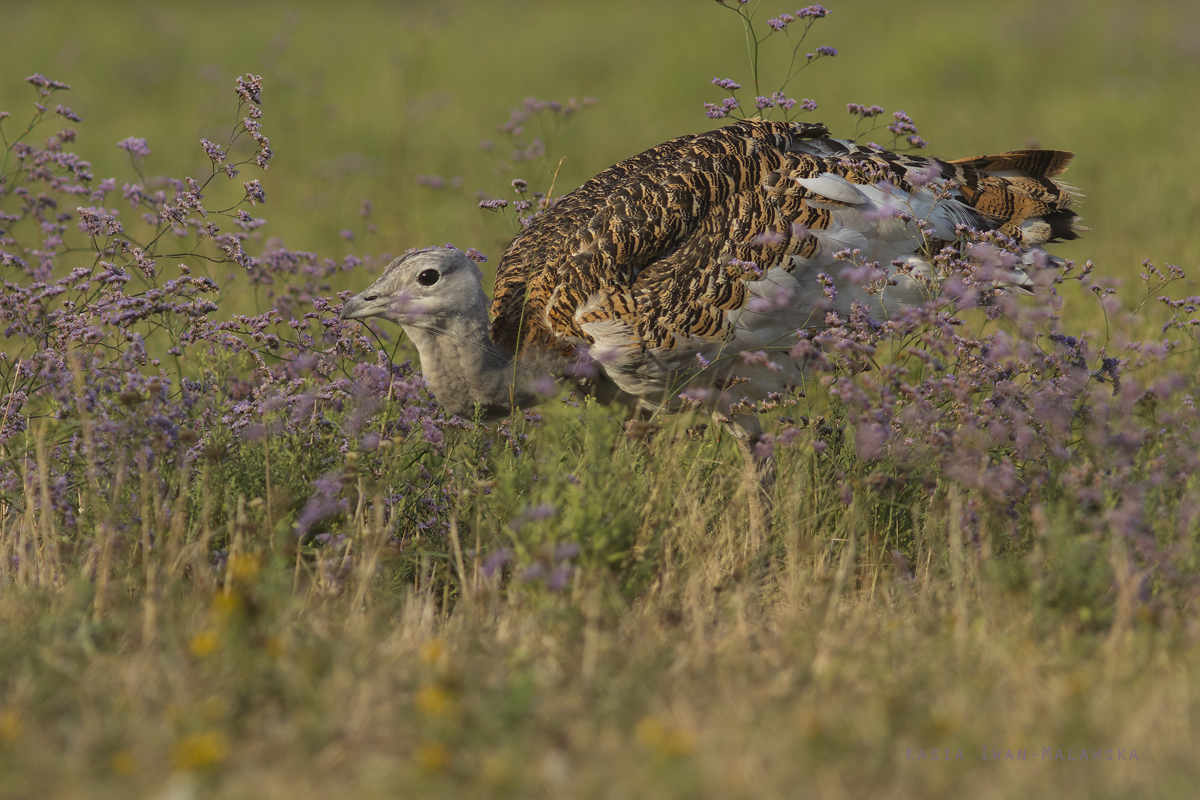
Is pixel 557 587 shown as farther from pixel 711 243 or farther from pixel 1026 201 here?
pixel 1026 201

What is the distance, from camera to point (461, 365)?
11.4 ft

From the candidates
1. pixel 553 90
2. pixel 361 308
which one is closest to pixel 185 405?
pixel 361 308

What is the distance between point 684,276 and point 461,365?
78 centimetres

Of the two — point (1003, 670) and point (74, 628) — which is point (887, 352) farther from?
point (74, 628)

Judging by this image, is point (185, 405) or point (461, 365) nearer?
point (185, 405)

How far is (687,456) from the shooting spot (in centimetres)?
382

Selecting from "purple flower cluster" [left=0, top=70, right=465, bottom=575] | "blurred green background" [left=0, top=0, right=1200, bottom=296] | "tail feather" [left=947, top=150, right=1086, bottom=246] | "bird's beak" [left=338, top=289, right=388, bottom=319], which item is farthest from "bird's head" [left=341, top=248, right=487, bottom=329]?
"tail feather" [left=947, top=150, right=1086, bottom=246]

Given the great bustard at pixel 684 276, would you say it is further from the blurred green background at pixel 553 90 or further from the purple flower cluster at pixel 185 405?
the blurred green background at pixel 553 90

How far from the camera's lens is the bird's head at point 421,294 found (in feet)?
11.2

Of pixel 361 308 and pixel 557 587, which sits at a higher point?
pixel 361 308

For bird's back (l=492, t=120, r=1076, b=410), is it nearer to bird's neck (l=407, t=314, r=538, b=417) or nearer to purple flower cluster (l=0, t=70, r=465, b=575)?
bird's neck (l=407, t=314, r=538, b=417)

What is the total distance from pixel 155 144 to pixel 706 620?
22.6ft

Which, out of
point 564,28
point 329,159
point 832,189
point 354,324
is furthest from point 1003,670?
point 564,28

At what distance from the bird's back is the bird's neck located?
5.6 inches
